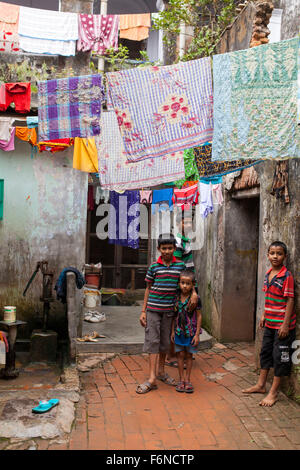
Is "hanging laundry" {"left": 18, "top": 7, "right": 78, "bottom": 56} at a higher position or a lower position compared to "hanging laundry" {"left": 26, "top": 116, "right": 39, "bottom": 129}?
higher

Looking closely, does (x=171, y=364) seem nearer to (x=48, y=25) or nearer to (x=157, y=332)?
(x=157, y=332)

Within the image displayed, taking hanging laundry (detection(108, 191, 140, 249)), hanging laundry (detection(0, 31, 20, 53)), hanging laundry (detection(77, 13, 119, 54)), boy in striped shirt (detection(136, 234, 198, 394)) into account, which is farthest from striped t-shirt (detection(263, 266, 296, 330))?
hanging laundry (detection(0, 31, 20, 53))

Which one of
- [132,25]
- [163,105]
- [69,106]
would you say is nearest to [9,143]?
[69,106]

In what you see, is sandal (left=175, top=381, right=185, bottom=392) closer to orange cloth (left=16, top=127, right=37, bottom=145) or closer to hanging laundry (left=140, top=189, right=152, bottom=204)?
orange cloth (left=16, top=127, right=37, bottom=145)

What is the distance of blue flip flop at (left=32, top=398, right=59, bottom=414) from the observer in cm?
436

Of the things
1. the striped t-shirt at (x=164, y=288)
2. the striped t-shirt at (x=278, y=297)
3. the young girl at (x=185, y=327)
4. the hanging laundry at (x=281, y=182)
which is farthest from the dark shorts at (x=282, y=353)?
the hanging laundry at (x=281, y=182)

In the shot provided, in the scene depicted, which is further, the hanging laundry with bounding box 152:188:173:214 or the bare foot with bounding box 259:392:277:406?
the hanging laundry with bounding box 152:188:173:214

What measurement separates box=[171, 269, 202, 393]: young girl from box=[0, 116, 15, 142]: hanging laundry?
12.7 ft

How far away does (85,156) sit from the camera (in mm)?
7352

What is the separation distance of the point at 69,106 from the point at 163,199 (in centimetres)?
527

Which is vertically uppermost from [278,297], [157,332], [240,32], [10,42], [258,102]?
[10,42]

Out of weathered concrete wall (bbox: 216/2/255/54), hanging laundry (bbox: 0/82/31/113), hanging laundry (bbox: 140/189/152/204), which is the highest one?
weathered concrete wall (bbox: 216/2/255/54)
